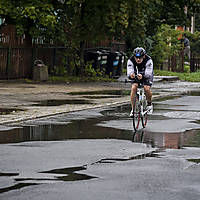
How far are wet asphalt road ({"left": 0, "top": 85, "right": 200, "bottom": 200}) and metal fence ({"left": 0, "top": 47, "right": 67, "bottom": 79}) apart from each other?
411 inches

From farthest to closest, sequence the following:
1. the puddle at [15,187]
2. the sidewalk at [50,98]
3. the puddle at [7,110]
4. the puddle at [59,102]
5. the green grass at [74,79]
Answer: the green grass at [74,79], the puddle at [59,102], the sidewalk at [50,98], the puddle at [7,110], the puddle at [15,187]

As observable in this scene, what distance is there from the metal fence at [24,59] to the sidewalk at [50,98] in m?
0.94

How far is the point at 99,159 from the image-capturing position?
31.2 ft

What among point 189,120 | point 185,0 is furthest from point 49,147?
point 185,0

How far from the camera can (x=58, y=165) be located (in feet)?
29.0

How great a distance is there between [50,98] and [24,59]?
7680 mm

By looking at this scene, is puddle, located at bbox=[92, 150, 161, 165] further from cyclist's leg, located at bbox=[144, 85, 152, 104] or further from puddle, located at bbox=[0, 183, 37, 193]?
cyclist's leg, located at bbox=[144, 85, 152, 104]

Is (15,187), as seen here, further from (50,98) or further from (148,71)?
(50,98)

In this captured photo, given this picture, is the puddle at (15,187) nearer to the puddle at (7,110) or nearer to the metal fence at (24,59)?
the puddle at (7,110)

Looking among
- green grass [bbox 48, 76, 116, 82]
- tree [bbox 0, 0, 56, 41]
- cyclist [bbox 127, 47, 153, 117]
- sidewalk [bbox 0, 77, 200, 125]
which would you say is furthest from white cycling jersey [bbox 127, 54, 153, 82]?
green grass [bbox 48, 76, 116, 82]

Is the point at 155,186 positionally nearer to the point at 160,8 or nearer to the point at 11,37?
the point at 11,37

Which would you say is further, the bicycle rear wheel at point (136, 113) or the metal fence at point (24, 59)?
the metal fence at point (24, 59)

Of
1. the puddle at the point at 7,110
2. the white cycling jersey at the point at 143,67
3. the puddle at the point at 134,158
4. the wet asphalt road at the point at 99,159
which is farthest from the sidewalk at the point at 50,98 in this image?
the puddle at the point at 134,158

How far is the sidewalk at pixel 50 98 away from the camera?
51.5 ft
